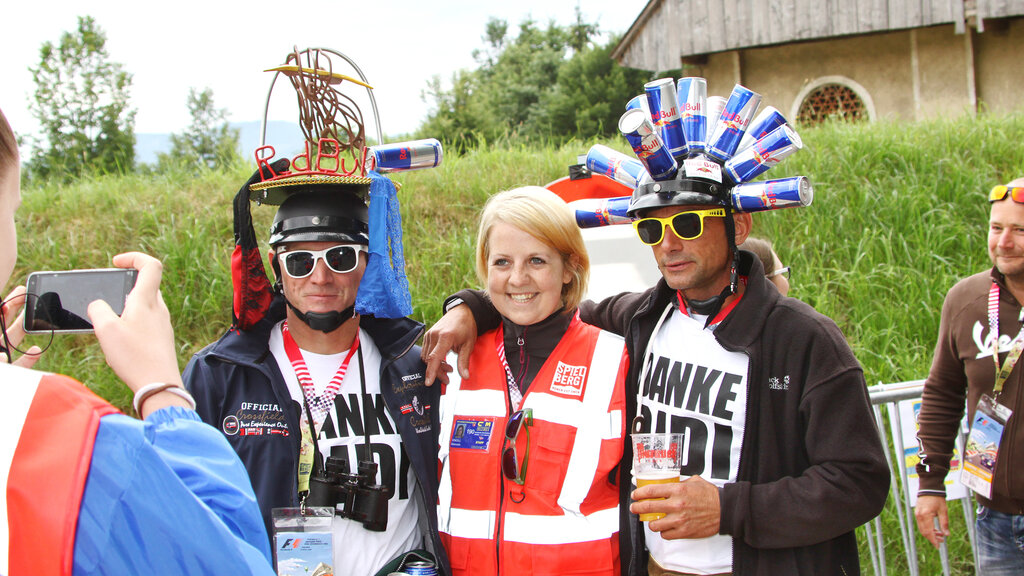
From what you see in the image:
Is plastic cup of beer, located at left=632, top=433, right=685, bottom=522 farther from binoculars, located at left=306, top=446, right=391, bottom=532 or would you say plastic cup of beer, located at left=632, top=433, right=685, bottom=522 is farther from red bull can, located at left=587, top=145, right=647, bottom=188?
red bull can, located at left=587, top=145, right=647, bottom=188

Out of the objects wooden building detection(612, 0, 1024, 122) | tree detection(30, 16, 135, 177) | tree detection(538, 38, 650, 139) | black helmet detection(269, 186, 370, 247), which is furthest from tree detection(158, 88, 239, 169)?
black helmet detection(269, 186, 370, 247)

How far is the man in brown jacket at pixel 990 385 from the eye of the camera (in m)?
3.16

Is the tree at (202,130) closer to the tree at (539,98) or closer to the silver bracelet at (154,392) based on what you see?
the tree at (539,98)

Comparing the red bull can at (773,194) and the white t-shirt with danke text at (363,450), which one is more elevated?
the red bull can at (773,194)

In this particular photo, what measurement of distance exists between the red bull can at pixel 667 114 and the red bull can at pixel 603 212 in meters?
0.30

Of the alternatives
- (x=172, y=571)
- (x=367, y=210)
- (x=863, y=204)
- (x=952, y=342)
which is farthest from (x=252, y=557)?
(x=863, y=204)

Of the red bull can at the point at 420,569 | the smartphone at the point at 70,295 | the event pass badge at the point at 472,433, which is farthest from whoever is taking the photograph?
the event pass badge at the point at 472,433

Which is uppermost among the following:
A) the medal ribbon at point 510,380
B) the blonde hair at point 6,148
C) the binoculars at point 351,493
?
the blonde hair at point 6,148

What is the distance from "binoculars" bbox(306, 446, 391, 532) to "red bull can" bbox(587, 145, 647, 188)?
1.41 metres

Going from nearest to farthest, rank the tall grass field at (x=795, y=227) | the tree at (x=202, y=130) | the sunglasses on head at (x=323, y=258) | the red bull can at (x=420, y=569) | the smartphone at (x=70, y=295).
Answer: the smartphone at (x=70, y=295), the red bull can at (x=420, y=569), the sunglasses on head at (x=323, y=258), the tall grass field at (x=795, y=227), the tree at (x=202, y=130)

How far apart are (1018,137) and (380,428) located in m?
8.40

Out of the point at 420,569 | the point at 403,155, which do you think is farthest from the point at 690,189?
the point at 420,569

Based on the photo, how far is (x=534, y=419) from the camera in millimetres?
2541

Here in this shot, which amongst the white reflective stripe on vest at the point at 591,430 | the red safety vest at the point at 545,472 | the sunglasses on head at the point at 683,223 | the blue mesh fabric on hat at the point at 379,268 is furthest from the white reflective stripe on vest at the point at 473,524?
the sunglasses on head at the point at 683,223
